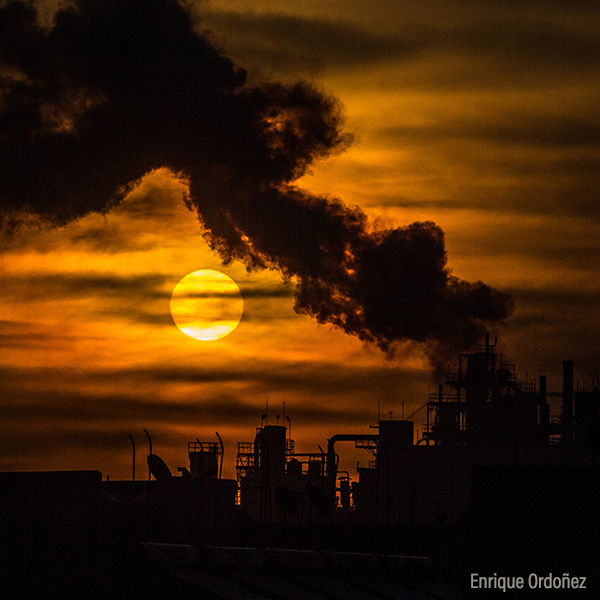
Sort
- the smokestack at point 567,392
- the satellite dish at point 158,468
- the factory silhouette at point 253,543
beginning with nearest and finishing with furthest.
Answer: the factory silhouette at point 253,543 → the satellite dish at point 158,468 → the smokestack at point 567,392

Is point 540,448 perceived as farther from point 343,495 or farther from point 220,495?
point 220,495

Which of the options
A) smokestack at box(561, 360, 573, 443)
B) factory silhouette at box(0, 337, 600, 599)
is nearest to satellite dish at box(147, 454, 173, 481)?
factory silhouette at box(0, 337, 600, 599)

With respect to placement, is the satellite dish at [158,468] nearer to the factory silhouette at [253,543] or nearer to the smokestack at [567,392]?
the factory silhouette at [253,543]

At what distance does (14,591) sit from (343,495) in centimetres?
7202

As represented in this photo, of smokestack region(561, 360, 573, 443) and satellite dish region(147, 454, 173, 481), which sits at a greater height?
smokestack region(561, 360, 573, 443)

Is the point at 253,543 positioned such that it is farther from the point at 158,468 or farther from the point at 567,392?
the point at 567,392

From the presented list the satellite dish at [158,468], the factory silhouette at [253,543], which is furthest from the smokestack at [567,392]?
the satellite dish at [158,468]

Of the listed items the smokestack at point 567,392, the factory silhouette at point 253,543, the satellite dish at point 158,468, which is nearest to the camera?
the factory silhouette at point 253,543

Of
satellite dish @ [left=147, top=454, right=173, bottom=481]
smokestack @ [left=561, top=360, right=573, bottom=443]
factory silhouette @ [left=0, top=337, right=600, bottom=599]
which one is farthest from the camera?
smokestack @ [left=561, top=360, right=573, bottom=443]

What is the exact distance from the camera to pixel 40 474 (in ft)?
85.6

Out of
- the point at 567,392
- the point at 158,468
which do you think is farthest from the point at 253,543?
the point at 567,392

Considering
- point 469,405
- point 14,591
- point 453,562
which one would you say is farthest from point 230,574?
point 469,405

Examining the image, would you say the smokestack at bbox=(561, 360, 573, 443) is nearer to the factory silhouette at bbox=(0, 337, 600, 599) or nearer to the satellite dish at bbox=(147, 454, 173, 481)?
the factory silhouette at bbox=(0, 337, 600, 599)

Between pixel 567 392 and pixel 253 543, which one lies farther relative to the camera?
pixel 567 392
